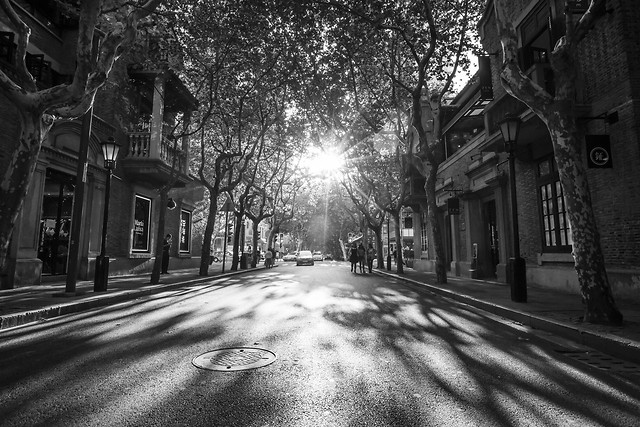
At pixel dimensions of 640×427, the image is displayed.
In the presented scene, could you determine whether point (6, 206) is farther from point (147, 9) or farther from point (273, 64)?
point (273, 64)

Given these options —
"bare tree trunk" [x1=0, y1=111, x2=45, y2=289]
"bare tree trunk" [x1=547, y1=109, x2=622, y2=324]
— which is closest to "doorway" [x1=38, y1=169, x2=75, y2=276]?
"bare tree trunk" [x1=0, y1=111, x2=45, y2=289]

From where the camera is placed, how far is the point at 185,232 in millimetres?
24078

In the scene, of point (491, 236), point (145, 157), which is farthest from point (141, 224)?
point (491, 236)

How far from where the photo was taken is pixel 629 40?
841 cm

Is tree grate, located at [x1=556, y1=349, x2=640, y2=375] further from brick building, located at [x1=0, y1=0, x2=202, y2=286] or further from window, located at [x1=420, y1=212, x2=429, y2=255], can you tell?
window, located at [x1=420, y1=212, x2=429, y2=255]

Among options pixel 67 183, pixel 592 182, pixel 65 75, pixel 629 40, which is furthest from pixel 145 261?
A: pixel 629 40

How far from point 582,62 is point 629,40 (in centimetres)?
146

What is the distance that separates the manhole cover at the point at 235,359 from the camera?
13.2ft

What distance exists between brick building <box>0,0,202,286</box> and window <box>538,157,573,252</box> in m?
12.7

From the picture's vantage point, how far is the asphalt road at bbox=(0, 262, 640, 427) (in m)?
2.88

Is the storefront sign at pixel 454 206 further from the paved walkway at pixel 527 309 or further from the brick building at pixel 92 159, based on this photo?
the brick building at pixel 92 159

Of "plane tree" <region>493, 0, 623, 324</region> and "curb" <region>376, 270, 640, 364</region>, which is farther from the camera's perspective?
"plane tree" <region>493, 0, 623, 324</region>

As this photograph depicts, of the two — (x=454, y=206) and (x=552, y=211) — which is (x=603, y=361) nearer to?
(x=552, y=211)

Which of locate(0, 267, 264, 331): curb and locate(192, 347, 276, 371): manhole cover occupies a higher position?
locate(0, 267, 264, 331): curb
